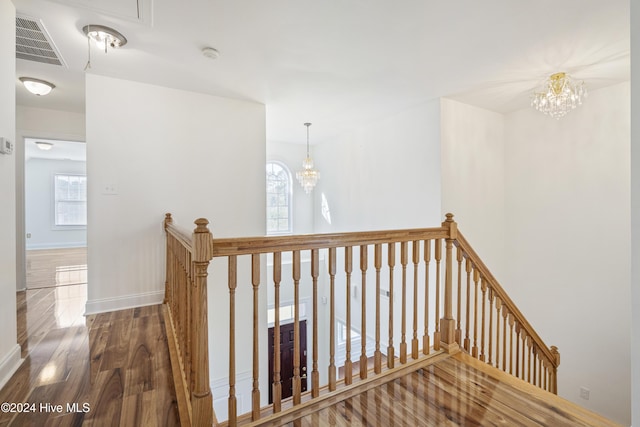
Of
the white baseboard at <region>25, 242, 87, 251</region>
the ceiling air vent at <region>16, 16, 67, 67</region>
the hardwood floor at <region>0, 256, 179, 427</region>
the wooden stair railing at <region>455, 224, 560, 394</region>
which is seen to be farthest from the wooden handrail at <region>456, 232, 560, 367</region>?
the white baseboard at <region>25, 242, 87, 251</region>

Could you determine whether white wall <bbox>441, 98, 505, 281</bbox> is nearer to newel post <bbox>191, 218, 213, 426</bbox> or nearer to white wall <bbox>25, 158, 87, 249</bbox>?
newel post <bbox>191, 218, 213, 426</bbox>

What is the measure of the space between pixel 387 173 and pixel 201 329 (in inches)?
140

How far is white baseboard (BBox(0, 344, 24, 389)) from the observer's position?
1.63 m

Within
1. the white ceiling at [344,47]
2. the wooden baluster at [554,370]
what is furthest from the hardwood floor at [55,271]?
the wooden baluster at [554,370]

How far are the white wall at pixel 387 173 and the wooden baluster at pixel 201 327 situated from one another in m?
3.00

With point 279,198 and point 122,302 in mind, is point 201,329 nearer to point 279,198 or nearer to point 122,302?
point 122,302

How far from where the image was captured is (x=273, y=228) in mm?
6188

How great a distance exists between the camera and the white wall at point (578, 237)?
3090mm

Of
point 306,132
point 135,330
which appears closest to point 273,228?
point 306,132

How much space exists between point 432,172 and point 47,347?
3936 mm

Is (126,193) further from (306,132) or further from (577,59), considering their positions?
(577,59)

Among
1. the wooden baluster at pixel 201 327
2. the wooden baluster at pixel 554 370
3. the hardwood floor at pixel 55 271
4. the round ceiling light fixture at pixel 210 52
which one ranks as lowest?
the wooden baluster at pixel 554 370

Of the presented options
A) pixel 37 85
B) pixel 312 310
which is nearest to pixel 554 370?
pixel 312 310

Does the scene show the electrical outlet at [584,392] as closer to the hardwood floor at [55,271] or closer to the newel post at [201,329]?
the newel post at [201,329]
